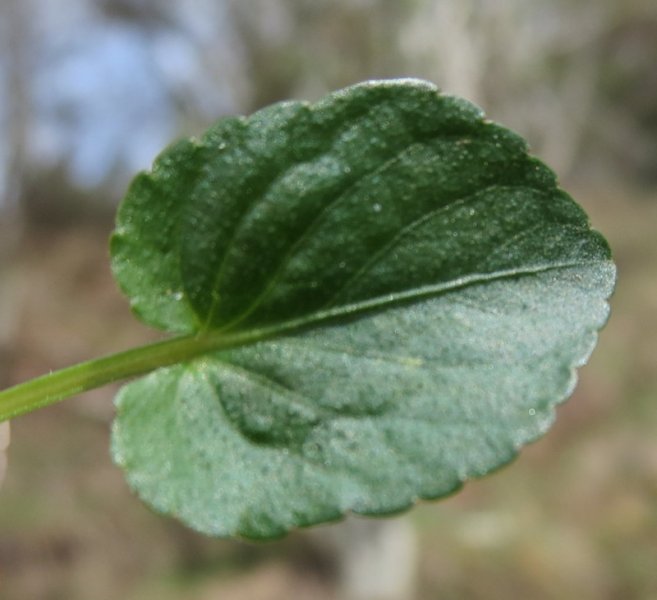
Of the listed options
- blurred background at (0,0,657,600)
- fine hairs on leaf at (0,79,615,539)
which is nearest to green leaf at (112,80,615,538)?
fine hairs on leaf at (0,79,615,539)

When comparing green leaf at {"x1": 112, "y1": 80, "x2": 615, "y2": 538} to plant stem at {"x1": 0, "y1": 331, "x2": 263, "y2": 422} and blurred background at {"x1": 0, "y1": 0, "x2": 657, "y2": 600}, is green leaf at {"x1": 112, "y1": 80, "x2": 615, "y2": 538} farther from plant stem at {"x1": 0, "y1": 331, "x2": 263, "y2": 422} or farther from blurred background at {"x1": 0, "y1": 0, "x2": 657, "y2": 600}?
blurred background at {"x1": 0, "y1": 0, "x2": 657, "y2": 600}

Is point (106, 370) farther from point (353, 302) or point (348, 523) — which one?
point (348, 523)

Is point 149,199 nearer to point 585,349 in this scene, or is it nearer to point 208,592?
point 585,349

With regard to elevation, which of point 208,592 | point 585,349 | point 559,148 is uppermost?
point 585,349

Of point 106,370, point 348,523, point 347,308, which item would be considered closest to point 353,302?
point 347,308

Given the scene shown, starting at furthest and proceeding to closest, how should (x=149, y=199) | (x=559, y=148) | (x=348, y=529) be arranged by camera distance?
(x=559, y=148), (x=348, y=529), (x=149, y=199)

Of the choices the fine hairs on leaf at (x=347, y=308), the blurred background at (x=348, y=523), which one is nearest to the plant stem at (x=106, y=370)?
the fine hairs on leaf at (x=347, y=308)

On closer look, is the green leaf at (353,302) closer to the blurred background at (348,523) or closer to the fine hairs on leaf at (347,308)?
the fine hairs on leaf at (347,308)

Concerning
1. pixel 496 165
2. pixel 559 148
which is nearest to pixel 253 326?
pixel 496 165
